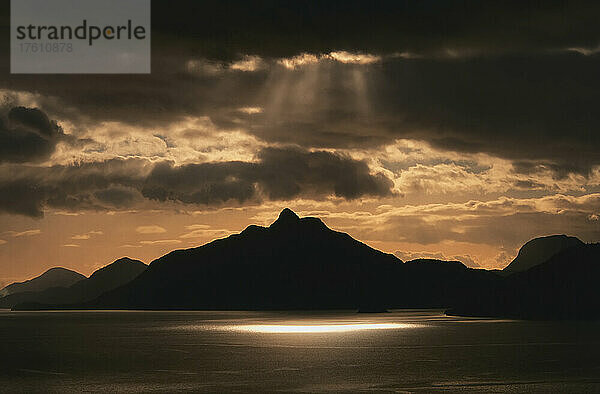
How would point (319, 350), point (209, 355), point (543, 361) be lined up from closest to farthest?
point (543, 361) < point (209, 355) < point (319, 350)

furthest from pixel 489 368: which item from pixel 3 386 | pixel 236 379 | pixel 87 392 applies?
pixel 3 386

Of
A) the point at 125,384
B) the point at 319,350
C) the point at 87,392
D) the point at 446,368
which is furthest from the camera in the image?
the point at 319,350

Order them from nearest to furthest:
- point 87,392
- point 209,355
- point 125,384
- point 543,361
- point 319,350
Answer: point 87,392, point 125,384, point 543,361, point 209,355, point 319,350

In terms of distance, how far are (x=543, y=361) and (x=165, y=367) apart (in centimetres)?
3473

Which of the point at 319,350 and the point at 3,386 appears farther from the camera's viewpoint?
the point at 319,350

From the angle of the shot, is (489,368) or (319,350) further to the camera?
(319,350)

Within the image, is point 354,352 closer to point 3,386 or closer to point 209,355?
point 209,355

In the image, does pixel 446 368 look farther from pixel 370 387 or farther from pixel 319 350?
pixel 319 350

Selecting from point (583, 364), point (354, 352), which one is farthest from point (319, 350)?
point (583, 364)

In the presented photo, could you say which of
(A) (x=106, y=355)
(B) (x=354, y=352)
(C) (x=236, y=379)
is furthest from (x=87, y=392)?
(B) (x=354, y=352)

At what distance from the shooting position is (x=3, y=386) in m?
52.4

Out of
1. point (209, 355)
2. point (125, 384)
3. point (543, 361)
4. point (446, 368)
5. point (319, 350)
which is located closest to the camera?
point (125, 384)

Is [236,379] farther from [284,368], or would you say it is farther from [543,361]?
[543,361]

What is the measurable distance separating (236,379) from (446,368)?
62.3 feet
